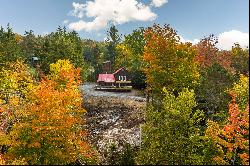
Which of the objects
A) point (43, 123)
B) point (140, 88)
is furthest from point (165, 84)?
point (140, 88)

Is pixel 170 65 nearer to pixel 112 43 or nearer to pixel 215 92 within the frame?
pixel 215 92

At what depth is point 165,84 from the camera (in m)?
53.5

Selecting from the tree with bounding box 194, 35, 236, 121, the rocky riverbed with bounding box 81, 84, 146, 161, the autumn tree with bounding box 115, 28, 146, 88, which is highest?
the autumn tree with bounding box 115, 28, 146, 88

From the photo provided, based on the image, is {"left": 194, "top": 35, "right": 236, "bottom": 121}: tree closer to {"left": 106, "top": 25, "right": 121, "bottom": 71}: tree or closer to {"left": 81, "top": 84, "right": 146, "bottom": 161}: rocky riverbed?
{"left": 81, "top": 84, "right": 146, "bottom": 161}: rocky riverbed

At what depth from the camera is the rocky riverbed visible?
54531 millimetres

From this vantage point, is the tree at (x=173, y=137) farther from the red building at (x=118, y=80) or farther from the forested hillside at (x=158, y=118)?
the red building at (x=118, y=80)

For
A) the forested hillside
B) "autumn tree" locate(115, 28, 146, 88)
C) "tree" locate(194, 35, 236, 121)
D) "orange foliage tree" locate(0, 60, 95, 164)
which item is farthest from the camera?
"autumn tree" locate(115, 28, 146, 88)

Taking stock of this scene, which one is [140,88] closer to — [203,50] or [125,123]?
[203,50]

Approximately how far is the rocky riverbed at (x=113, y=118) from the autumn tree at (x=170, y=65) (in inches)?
283

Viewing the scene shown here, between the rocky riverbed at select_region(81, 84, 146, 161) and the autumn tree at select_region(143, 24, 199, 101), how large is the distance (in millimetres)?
7180

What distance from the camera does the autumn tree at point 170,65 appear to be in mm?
51938

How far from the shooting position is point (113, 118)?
60.8 metres

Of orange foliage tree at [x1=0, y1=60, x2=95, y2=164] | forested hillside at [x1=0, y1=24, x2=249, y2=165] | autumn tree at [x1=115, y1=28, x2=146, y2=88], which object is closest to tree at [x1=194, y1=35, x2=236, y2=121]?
forested hillside at [x1=0, y1=24, x2=249, y2=165]

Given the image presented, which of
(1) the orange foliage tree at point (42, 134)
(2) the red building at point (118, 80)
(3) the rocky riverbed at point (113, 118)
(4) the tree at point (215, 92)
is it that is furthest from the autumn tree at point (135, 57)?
(1) the orange foliage tree at point (42, 134)
